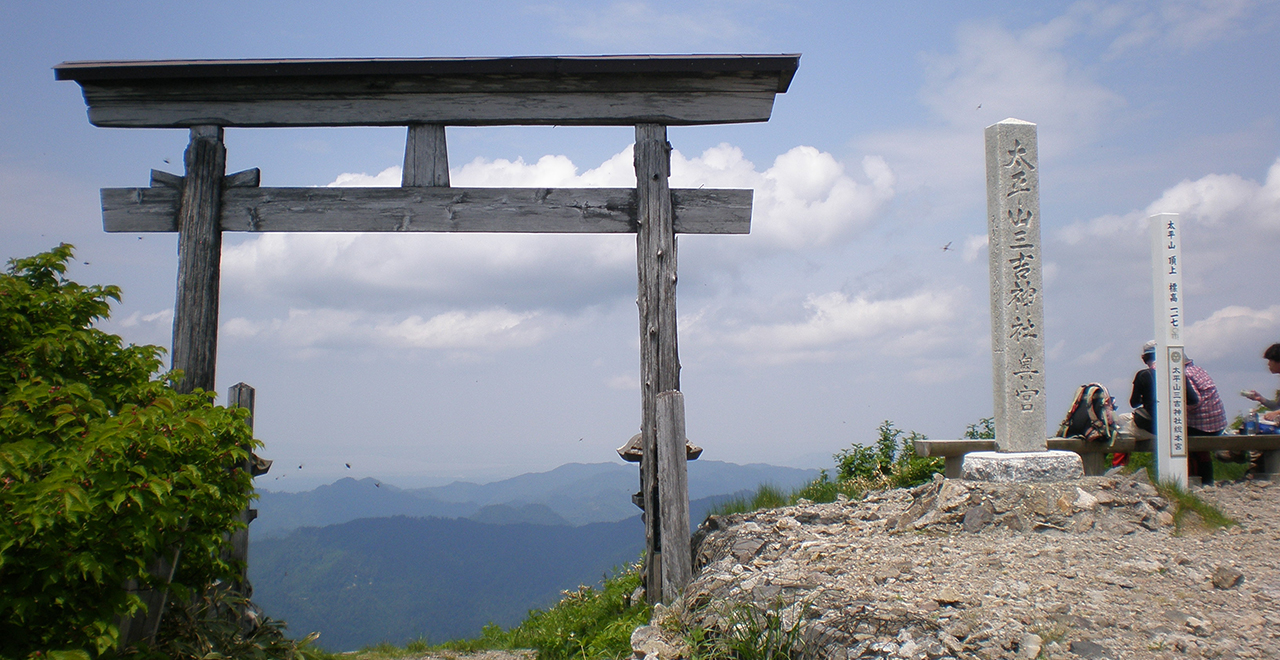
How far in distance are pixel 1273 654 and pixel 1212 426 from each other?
6254 millimetres

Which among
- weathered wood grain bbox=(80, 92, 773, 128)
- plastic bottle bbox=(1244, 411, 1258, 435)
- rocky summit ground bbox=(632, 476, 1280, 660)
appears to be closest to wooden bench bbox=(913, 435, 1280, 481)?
plastic bottle bbox=(1244, 411, 1258, 435)

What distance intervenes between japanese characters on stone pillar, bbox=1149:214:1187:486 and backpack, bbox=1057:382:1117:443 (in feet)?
1.56

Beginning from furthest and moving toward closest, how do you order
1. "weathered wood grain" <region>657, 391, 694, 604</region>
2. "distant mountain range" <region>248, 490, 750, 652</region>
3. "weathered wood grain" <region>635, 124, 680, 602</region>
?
"distant mountain range" <region>248, 490, 750, 652</region>, "weathered wood grain" <region>635, 124, 680, 602</region>, "weathered wood grain" <region>657, 391, 694, 604</region>

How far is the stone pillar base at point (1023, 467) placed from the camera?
6598mm

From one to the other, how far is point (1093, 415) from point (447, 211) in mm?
7520

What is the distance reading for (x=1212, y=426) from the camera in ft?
28.5

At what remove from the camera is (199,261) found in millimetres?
6266

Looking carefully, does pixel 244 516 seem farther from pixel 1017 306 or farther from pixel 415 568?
pixel 415 568

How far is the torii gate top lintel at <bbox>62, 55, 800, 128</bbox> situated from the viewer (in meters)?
6.30

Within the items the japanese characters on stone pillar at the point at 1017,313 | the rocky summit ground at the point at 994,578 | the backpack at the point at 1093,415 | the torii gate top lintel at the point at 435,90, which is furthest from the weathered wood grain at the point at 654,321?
the backpack at the point at 1093,415

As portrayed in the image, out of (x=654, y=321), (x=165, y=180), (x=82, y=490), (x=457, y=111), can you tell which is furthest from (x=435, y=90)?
(x=82, y=490)

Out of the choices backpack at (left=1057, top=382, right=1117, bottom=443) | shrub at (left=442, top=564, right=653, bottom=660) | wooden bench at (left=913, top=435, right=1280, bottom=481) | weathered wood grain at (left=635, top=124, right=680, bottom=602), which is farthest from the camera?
backpack at (left=1057, top=382, right=1117, bottom=443)

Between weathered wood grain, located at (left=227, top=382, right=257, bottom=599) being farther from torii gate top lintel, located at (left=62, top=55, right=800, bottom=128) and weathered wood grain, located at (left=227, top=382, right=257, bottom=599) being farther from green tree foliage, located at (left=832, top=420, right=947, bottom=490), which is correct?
green tree foliage, located at (left=832, top=420, right=947, bottom=490)

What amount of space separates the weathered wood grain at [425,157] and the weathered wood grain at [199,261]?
1.68 metres
